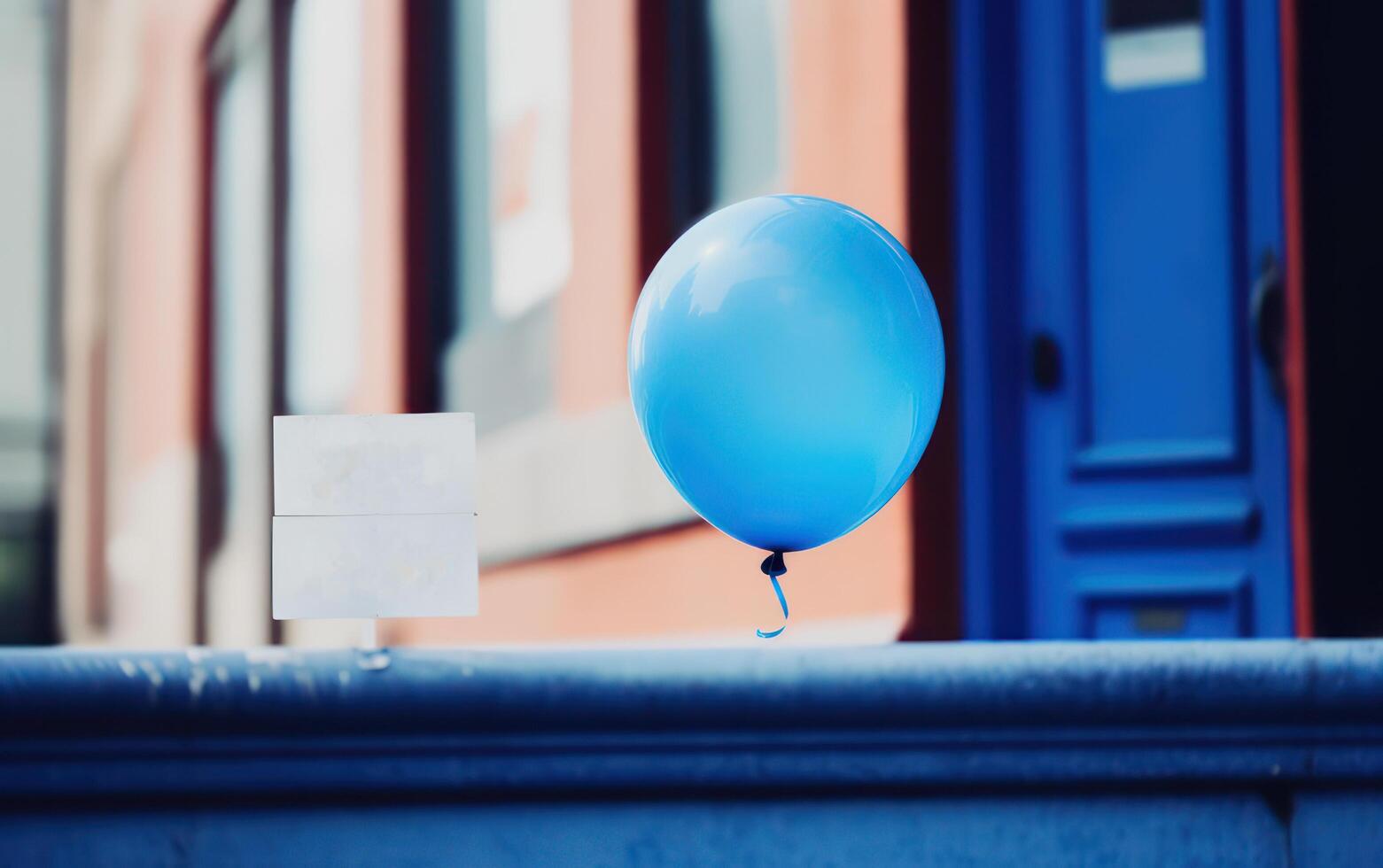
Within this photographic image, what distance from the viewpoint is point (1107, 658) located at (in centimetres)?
106

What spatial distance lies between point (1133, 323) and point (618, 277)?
1189 millimetres

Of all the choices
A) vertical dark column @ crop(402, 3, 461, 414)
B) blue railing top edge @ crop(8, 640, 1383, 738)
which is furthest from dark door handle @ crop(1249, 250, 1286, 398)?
vertical dark column @ crop(402, 3, 461, 414)

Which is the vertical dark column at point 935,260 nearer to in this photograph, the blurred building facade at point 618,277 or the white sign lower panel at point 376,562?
the blurred building facade at point 618,277

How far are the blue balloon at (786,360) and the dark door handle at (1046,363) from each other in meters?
1.63

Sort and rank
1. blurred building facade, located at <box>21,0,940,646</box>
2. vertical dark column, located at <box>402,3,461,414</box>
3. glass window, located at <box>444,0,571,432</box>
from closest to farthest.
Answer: blurred building facade, located at <box>21,0,940,646</box> → glass window, located at <box>444,0,571,432</box> → vertical dark column, located at <box>402,3,461,414</box>

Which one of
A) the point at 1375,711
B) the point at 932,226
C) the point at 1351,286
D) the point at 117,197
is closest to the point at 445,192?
the point at 932,226

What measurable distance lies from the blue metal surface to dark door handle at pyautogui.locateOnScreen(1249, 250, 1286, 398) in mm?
1776

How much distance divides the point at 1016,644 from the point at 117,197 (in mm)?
8687

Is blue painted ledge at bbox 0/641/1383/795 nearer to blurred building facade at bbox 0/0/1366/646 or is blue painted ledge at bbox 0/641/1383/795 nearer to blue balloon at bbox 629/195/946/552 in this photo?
blue balloon at bbox 629/195/946/552

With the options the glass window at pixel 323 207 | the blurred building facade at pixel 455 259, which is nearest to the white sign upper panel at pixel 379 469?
the blurred building facade at pixel 455 259

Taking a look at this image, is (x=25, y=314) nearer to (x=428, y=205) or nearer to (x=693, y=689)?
(x=428, y=205)

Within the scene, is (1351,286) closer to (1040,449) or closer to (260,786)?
(1040,449)

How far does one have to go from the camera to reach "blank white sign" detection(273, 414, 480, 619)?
1197 millimetres

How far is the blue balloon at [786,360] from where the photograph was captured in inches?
48.3
